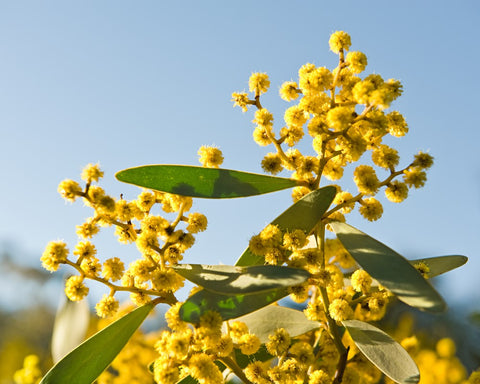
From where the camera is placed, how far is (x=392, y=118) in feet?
5.92

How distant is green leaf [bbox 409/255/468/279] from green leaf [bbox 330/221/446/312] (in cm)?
40

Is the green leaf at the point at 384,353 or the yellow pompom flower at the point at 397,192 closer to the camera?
the green leaf at the point at 384,353

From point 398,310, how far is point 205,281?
2.58m

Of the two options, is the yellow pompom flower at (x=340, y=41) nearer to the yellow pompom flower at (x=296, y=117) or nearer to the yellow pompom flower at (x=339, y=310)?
the yellow pompom flower at (x=296, y=117)

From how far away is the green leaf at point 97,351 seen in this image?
1.75 metres

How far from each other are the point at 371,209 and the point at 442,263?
392 millimetres

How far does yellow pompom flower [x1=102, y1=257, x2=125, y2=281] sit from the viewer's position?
182 centimetres

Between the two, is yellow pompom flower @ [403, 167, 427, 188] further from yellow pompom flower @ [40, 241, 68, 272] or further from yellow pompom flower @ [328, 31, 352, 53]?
yellow pompom flower @ [40, 241, 68, 272]

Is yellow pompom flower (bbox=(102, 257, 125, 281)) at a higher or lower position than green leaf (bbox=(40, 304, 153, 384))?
higher

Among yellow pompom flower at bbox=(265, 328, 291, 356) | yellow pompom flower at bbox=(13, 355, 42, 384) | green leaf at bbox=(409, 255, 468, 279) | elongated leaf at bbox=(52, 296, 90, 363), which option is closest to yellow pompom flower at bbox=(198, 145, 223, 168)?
yellow pompom flower at bbox=(265, 328, 291, 356)

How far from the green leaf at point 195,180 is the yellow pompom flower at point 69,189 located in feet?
0.47

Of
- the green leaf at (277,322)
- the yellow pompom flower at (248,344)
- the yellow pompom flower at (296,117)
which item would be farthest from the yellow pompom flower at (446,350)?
the yellow pompom flower at (296,117)

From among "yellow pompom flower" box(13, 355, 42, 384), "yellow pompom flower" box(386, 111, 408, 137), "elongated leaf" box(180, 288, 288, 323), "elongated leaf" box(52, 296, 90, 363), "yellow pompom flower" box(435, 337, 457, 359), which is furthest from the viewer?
"yellow pompom flower" box(435, 337, 457, 359)

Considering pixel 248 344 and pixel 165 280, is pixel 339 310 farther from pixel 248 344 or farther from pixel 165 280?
pixel 165 280
